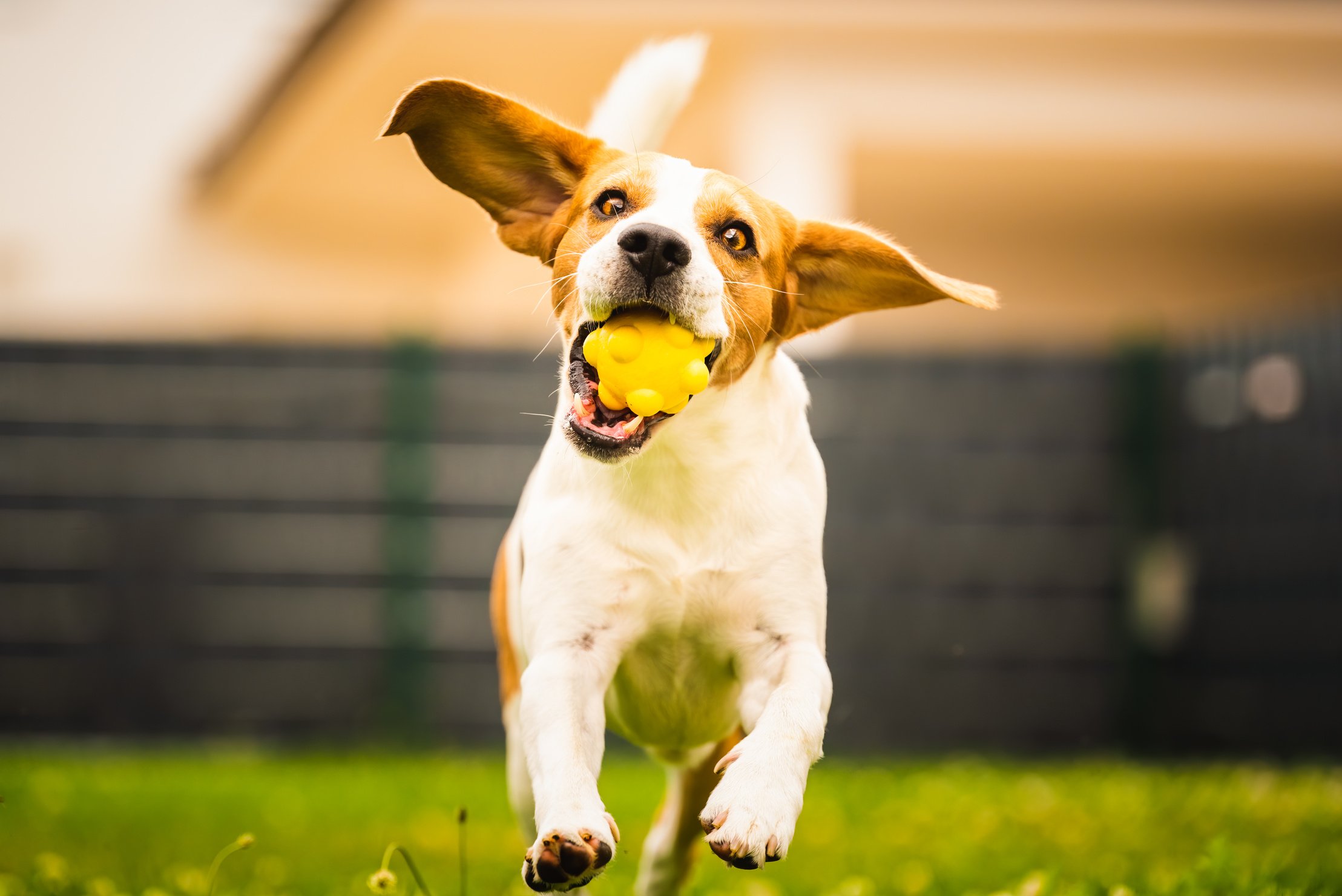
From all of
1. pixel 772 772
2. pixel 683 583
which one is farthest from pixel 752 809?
pixel 683 583

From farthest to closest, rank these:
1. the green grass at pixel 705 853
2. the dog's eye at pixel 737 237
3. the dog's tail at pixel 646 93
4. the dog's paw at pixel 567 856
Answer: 1. the green grass at pixel 705 853
2. the dog's tail at pixel 646 93
3. the dog's eye at pixel 737 237
4. the dog's paw at pixel 567 856

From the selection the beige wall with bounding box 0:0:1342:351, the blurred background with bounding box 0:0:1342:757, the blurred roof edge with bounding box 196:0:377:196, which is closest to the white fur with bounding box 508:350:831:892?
the beige wall with bounding box 0:0:1342:351

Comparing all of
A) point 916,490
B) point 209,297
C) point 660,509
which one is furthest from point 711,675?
point 209,297

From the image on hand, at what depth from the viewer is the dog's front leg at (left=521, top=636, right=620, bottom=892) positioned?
201 centimetres

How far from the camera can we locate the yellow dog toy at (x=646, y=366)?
2.35 m

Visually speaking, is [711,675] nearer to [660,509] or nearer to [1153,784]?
[660,509]

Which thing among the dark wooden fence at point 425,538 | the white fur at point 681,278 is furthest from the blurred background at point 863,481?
the white fur at point 681,278

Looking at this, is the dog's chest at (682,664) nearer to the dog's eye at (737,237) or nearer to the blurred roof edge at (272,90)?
the dog's eye at (737,237)

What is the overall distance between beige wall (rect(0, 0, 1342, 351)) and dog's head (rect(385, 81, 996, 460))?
8.15 feet

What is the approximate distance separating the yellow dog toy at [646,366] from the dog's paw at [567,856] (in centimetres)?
73

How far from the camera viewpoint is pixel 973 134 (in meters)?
8.23

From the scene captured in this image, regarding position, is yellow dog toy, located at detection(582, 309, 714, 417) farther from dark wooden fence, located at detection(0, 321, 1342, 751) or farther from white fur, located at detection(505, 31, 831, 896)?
dark wooden fence, located at detection(0, 321, 1342, 751)

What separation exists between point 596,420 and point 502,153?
2.46 ft

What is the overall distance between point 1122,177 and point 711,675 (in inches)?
300
